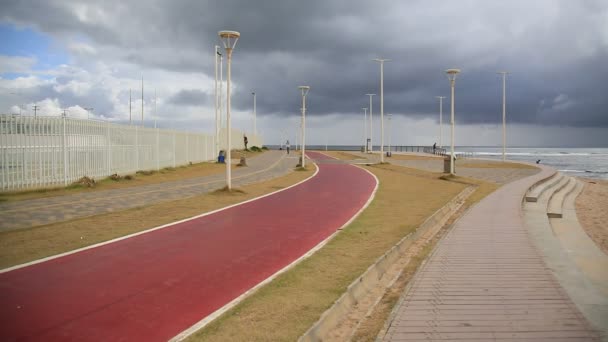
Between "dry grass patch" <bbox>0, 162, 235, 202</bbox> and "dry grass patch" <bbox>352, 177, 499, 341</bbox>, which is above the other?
"dry grass patch" <bbox>0, 162, 235, 202</bbox>

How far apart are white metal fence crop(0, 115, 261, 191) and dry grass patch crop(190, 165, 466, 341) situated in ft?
38.6

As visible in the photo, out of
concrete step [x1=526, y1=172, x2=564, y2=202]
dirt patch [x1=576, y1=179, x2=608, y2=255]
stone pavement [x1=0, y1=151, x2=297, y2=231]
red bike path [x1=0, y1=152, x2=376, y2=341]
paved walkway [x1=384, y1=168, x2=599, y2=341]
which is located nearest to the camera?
paved walkway [x1=384, y1=168, x2=599, y2=341]

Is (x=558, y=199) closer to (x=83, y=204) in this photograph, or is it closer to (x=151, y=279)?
(x=83, y=204)

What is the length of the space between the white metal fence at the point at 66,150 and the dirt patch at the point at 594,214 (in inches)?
Answer: 681

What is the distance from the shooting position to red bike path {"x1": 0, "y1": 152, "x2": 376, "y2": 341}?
5.20 meters

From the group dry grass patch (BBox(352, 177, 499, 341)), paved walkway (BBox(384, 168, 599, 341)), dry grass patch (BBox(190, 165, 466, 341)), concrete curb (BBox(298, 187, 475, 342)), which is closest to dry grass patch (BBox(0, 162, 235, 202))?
dry grass patch (BBox(190, 165, 466, 341))

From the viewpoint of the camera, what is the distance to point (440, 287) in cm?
→ 655

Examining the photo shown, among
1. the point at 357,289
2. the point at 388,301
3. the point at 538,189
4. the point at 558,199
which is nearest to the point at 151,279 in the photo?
the point at 357,289

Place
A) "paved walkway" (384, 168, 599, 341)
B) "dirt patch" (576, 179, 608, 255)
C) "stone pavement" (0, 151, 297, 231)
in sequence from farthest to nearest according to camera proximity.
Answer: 1. "dirt patch" (576, 179, 608, 255)
2. "stone pavement" (0, 151, 297, 231)
3. "paved walkway" (384, 168, 599, 341)

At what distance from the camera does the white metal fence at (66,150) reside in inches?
640

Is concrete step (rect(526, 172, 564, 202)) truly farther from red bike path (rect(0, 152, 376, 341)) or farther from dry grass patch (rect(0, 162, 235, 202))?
dry grass patch (rect(0, 162, 235, 202))

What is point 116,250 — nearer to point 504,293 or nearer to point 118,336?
point 118,336

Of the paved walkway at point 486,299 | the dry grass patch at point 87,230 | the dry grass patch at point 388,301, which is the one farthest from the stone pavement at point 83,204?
the paved walkway at point 486,299

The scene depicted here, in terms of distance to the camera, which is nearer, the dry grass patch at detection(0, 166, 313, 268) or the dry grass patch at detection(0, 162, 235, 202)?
the dry grass patch at detection(0, 166, 313, 268)
